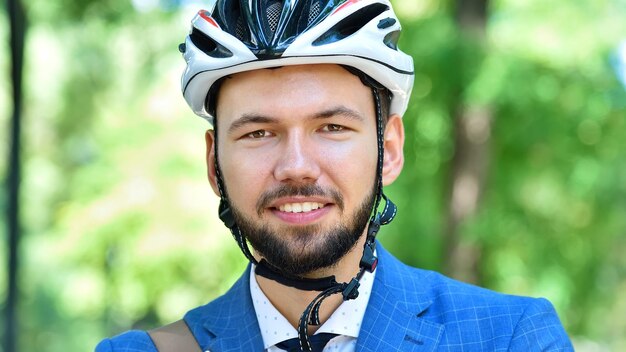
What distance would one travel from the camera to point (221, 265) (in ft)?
53.2

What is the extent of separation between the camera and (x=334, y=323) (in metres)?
3.36

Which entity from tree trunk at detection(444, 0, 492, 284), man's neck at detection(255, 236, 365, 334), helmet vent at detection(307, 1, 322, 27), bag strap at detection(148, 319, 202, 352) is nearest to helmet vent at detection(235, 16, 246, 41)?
helmet vent at detection(307, 1, 322, 27)

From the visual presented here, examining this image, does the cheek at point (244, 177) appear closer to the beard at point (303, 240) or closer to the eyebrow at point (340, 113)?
the beard at point (303, 240)

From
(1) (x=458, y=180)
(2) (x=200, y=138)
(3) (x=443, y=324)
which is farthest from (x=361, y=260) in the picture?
(2) (x=200, y=138)

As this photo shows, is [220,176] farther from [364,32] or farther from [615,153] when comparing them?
[615,153]

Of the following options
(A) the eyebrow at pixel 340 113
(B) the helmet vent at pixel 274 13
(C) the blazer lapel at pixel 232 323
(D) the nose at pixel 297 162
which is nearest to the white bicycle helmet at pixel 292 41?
(B) the helmet vent at pixel 274 13

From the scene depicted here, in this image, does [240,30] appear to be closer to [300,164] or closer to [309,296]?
[300,164]

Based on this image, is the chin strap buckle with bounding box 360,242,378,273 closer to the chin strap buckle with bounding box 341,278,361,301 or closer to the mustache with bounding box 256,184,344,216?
the chin strap buckle with bounding box 341,278,361,301

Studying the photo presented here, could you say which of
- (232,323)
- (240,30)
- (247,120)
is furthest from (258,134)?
(232,323)

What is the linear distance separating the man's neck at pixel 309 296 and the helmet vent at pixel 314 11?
0.80 metres

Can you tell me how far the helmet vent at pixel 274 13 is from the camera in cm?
338

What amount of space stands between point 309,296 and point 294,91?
0.73 metres

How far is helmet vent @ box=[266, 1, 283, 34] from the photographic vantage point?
338cm

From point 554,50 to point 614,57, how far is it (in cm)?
67
